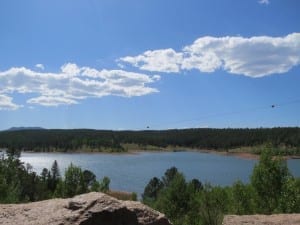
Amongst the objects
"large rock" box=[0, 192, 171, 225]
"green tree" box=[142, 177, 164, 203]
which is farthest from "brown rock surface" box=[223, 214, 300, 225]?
"green tree" box=[142, 177, 164, 203]

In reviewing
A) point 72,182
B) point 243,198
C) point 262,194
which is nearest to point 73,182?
point 72,182

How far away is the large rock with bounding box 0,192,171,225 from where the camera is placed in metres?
9.88

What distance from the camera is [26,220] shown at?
32.5 feet

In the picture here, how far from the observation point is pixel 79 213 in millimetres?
10055

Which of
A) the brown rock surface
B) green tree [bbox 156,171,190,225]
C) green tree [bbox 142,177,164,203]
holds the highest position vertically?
the brown rock surface

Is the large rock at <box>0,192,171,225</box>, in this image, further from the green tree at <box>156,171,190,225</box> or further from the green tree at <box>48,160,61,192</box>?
the green tree at <box>48,160,61,192</box>

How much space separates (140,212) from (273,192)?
25327mm

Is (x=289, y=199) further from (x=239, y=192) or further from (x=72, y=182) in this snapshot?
(x=72, y=182)

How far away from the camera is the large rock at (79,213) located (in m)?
9.88

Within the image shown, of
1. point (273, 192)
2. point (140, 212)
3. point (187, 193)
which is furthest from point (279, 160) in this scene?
point (140, 212)

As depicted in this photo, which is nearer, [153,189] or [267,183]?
[267,183]

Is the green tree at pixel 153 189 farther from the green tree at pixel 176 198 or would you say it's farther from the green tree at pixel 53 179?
the green tree at pixel 176 198

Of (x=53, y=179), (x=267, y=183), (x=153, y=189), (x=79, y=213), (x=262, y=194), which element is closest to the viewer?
(x=79, y=213)

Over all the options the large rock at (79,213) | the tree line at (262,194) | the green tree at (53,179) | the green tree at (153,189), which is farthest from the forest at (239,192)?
the green tree at (53,179)
